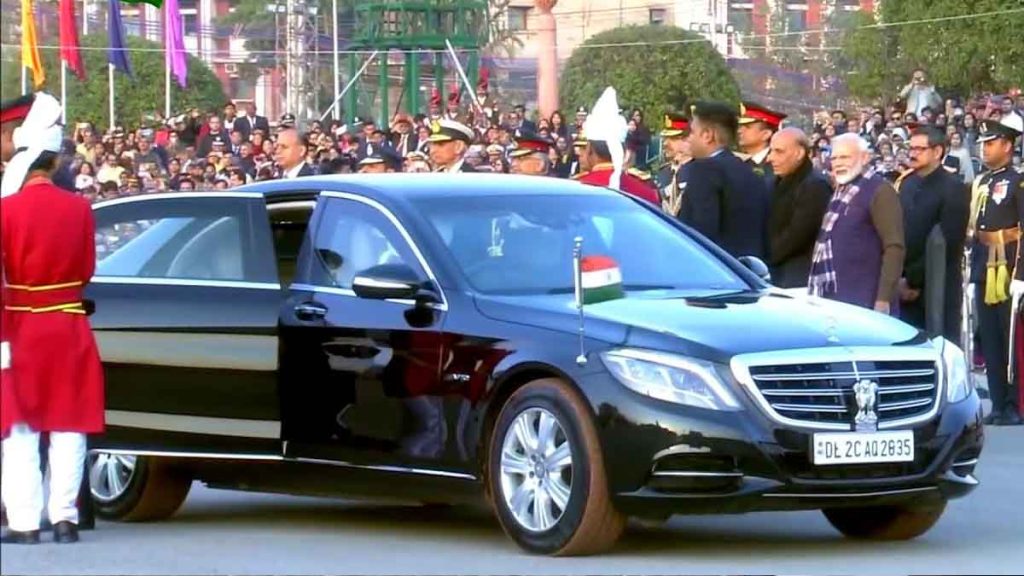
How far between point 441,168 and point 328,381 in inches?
224

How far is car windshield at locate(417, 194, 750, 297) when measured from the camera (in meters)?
10.9

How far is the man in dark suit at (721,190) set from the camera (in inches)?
556

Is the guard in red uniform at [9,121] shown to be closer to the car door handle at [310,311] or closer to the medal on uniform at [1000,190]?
the car door handle at [310,311]

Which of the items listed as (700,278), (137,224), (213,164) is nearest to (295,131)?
(137,224)

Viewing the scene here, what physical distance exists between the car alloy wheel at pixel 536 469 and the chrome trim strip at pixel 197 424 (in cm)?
130

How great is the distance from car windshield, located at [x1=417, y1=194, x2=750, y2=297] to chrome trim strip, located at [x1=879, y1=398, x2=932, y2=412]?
47.1 inches

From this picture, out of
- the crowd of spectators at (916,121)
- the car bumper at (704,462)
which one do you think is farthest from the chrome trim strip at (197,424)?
the crowd of spectators at (916,121)

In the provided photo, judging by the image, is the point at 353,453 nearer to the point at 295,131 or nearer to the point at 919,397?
the point at 919,397

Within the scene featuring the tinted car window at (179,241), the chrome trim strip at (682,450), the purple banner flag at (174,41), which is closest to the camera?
the chrome trim strip at (682,450)

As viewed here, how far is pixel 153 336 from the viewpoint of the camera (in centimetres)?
1153

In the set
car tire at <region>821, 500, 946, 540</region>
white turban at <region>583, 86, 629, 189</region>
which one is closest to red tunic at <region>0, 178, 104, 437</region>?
car tire at <region>821, 500, 946, 540</region>

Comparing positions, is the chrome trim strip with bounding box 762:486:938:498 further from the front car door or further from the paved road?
the front car door

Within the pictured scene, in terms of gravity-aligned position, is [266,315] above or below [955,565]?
above

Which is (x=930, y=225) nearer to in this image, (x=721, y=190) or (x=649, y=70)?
(x=721, y=190)
